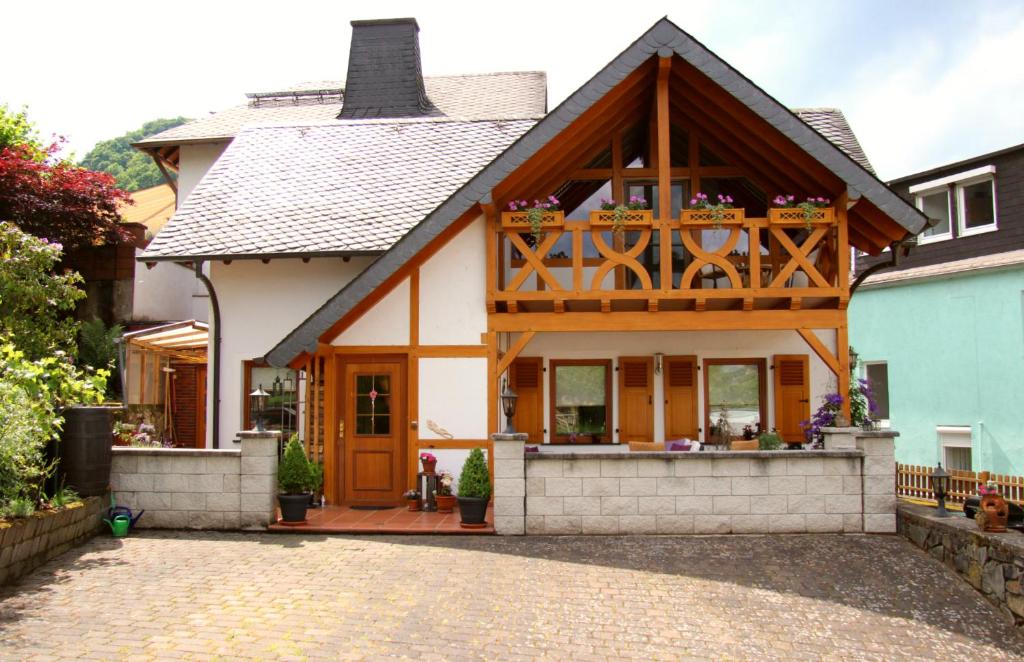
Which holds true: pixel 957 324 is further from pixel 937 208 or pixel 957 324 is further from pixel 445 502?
pixel 445 502

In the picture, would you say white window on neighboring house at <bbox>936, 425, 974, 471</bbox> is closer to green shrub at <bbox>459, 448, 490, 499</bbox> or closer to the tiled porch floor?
the tiled porch floor

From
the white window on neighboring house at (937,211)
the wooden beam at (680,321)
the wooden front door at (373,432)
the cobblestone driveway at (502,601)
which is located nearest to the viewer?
the cobblestone driveway at (502,601)

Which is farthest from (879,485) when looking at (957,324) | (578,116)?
(957,324)

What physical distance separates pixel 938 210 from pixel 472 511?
1607 centimetres

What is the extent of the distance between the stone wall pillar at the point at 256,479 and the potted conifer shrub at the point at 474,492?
222cm

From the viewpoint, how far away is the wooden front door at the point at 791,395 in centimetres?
1264

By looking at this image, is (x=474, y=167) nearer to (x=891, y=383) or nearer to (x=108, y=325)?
(x=108, y=325)

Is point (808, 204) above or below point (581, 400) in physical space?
above

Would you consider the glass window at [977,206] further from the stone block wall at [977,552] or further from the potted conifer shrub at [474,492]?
the potted conifer shrub at [474,492]

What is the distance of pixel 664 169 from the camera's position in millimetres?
10773

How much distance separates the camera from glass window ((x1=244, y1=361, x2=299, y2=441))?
41.9 ft

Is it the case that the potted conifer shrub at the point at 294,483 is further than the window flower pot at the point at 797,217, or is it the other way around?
the window flower pot at the point at 797,217

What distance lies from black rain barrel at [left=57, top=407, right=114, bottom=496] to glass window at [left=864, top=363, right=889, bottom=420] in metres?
18.3

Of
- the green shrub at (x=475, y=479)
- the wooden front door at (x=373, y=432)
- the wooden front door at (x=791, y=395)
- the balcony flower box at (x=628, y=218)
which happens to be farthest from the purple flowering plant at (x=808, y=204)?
the wooden front door at (x=373, y=432)
